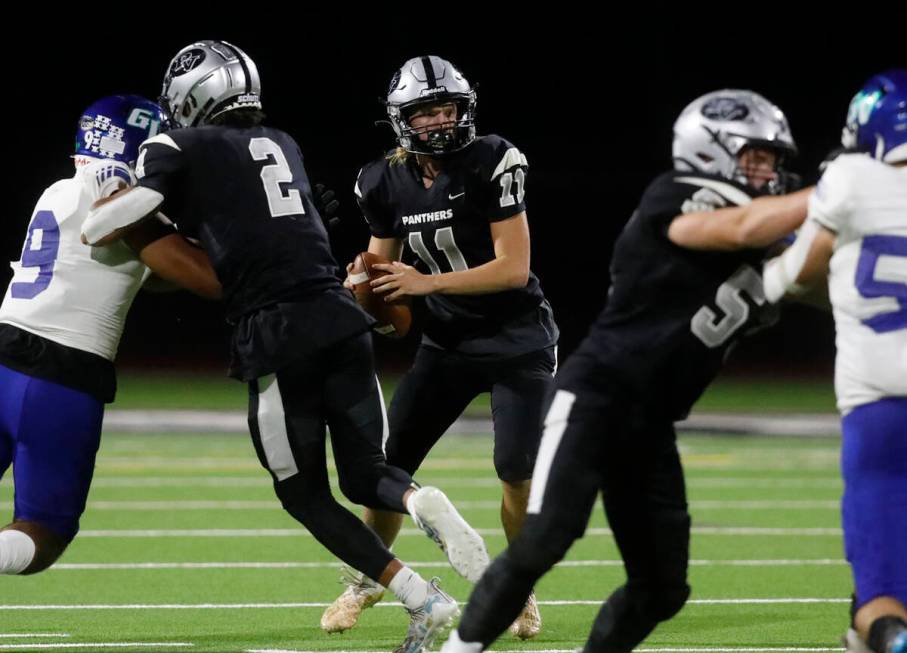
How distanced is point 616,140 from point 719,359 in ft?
50.0

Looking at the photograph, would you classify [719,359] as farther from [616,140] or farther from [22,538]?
[616,140]

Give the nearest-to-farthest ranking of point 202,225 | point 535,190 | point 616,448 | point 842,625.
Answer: point 616,448 < point 202,225 < point 842,625 < point 535,190

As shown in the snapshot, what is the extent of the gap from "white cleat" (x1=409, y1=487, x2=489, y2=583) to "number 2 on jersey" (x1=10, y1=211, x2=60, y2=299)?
4.36ft

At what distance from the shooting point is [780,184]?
141 inches

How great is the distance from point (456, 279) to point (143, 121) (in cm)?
110

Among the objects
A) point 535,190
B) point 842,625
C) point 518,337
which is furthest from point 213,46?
point 535,190

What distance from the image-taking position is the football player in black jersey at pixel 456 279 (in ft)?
15.6

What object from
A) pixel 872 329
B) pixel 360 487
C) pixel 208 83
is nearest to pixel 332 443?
pixel 360 487

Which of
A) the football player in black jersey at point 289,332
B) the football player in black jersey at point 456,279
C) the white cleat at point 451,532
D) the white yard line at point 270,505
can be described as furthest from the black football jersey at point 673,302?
the white yard line at point 270,505

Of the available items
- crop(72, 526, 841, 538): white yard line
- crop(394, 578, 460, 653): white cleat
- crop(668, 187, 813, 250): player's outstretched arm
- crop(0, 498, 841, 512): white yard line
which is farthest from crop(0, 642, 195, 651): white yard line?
crop(0, 498, 841, 512): white yard line

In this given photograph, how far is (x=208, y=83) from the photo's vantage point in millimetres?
4285

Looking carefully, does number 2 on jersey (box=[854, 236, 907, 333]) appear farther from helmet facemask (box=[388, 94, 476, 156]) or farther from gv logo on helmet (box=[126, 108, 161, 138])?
gv logo on helmet (box=[126, 108, 161, 138])

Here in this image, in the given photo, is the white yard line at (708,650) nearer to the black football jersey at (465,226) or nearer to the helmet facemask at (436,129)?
the black football jersey at (465,226)

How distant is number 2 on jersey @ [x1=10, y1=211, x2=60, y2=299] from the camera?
439 cm
